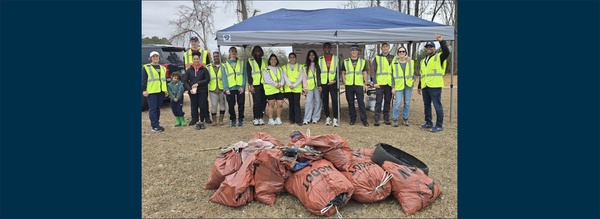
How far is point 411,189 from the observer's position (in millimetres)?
2949

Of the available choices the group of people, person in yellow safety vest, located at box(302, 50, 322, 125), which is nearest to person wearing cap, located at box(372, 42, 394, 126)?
the group of people

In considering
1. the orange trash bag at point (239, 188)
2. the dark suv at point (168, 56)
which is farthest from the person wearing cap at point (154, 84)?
the orange trash bag at point (239, 188)

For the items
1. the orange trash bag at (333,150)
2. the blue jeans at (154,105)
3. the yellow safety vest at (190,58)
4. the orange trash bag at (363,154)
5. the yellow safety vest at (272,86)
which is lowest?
the orange trash bag at (363,154)

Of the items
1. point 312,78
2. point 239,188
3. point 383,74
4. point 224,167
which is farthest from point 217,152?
point 383,74

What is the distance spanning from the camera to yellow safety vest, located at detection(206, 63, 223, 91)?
22.0 ft

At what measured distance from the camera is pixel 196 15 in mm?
21469

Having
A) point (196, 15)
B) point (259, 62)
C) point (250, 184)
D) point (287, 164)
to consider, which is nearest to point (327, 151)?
point (287, 164)

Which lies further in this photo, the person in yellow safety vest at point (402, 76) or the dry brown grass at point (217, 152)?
the person in yellow safety vest at point (402, 76)

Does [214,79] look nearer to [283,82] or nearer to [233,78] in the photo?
[233,78]

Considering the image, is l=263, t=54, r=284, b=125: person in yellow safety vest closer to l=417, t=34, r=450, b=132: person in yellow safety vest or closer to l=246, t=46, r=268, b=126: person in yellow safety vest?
l=246, t=46, r=268, b=126: person in yellow safety vest

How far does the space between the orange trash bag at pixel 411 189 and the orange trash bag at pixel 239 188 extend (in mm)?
1386

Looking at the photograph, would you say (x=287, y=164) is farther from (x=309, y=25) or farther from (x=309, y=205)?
(x=309, y=25)

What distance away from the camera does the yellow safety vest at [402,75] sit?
6523 mm

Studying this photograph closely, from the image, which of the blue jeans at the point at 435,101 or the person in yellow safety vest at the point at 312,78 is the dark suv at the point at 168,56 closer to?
the person in yellow safety vest at the point at 312,78
